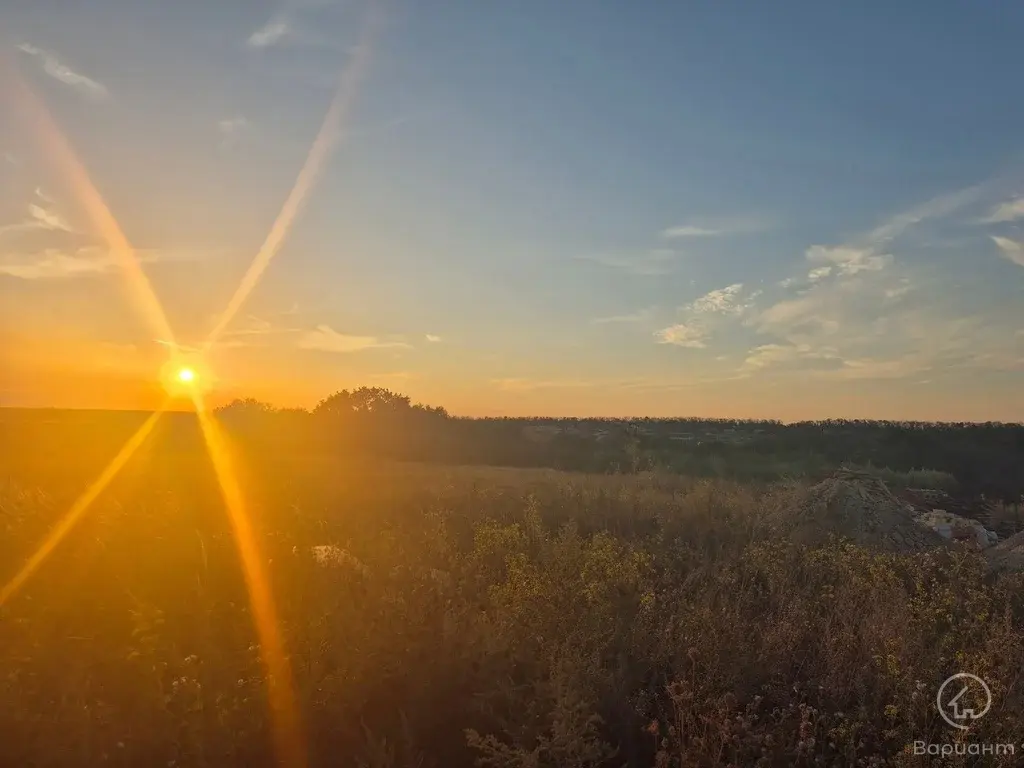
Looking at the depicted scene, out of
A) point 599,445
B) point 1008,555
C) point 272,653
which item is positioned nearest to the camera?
point 272,653

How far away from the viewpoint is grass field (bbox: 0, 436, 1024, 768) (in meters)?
4.05

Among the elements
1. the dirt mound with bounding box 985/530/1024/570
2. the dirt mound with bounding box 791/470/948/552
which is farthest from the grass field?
the dirt mound with bounding box 791/470/948/552

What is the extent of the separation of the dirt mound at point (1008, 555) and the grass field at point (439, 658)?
4463 mm

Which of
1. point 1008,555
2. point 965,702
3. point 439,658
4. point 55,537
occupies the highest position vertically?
point 55,537

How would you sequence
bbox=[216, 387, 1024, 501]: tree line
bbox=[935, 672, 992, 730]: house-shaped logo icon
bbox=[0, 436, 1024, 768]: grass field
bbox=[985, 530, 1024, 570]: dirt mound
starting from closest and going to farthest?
bbox=[0, 436, 1024, 768]: grass field
bbox=[935, 672, 992, 730]: house-shaped logo icon
bbox=[985, 530, 1024, 570]: dirt mound
bbox=[216, 387, 1024, 501]: tree line

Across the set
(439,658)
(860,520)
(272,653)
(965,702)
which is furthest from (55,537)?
(860,520)

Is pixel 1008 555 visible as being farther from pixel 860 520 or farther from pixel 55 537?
pixel 55 537

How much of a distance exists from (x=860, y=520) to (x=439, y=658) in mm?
12215

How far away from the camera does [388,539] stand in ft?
27.0

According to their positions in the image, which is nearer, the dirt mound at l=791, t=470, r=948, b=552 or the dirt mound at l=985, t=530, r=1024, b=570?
the dirt mound at l=985, t=530, r=1024, b=570

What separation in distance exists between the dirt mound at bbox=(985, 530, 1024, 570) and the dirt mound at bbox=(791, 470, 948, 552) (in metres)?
0.78

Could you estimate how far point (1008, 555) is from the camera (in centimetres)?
1234

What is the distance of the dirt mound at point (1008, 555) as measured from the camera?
11.3 m

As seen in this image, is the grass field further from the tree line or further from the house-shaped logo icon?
the tree line
